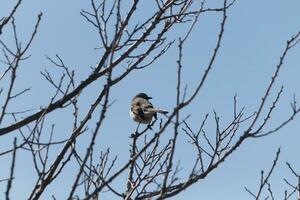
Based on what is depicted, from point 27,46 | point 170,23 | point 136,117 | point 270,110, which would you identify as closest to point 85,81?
point 27,46

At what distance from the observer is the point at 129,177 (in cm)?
603

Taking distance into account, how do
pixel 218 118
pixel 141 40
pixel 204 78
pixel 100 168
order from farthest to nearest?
pixel 218 118, pixel 100 168, pixel 141 40, pixel 204 78

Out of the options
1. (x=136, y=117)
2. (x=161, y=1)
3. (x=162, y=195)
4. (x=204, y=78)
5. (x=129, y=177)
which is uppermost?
(x=136, y=117)

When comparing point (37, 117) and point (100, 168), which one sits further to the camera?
point (100, 168)

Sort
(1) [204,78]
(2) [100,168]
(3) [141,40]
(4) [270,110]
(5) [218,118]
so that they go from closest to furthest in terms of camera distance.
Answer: (1) [204,78] < (4) [270,110] < (3) [141,40] < (2) [100,168] < (5) [218,118]

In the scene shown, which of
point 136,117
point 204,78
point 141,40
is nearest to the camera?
point 204,78

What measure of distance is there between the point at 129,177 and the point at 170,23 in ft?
6.34

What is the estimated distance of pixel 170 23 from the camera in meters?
4.98

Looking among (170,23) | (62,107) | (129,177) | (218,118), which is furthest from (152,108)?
(62,107)

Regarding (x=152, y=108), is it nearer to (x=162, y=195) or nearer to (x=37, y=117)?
(x=37, y=117)

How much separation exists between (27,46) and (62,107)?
0.59 metres

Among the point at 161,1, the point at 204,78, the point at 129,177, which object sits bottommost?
the point at 204,78

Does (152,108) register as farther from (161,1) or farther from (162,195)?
(162,195)

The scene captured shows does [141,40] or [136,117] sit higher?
[136,117]
